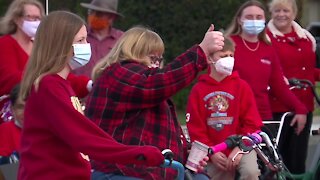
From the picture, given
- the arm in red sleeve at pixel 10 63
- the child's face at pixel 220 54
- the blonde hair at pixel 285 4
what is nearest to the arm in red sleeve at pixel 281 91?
the blonde hair at pixel 285 4

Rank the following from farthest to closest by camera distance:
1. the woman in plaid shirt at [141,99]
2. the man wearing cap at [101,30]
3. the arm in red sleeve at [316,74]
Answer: the arm in red sleeve at [316,74], the man wearing cap at [101,30], the woman in plaid shirt at [141,99]

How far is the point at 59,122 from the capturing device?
4.26 metres

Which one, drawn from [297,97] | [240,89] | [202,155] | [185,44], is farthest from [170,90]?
[185,44]

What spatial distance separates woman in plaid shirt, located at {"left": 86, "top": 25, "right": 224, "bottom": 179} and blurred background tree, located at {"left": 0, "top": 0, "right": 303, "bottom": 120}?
10.5m

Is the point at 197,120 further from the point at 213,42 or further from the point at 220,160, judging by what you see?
the point at 213,42

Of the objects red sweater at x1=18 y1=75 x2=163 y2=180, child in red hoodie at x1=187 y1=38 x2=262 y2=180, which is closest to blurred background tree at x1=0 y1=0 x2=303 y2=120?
child in red hoodie at x1=187 y1=38 x2=262 y2=180

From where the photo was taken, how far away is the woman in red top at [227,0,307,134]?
758 cm

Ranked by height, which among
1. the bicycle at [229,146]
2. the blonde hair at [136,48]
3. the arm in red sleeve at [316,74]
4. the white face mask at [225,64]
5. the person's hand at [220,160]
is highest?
the blonde hair at [136,48]

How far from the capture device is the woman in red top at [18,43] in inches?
277

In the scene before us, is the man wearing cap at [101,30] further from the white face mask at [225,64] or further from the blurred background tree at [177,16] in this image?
the blurred background tree at [177,16]

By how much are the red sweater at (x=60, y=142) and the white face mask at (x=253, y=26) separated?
11.3 feet

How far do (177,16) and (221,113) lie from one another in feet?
30.1

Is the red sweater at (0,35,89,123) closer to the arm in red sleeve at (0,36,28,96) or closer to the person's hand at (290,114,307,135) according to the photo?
the arm in red sleeve at (0,36,28,96)

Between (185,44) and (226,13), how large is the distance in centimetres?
95
